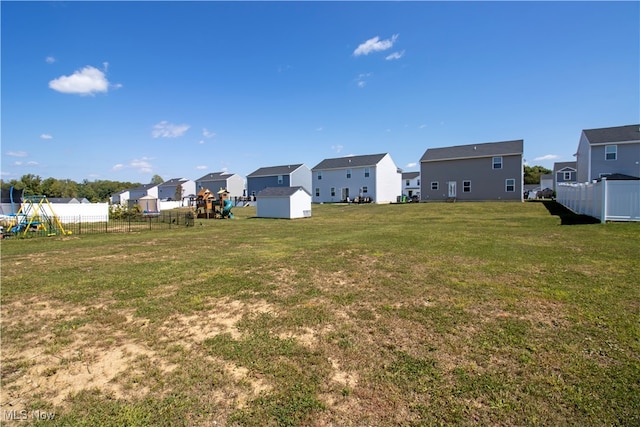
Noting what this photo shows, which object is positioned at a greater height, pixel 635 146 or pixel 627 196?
pixel 635 146

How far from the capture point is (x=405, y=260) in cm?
826

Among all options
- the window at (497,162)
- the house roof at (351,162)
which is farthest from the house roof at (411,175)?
the window at (497,162)

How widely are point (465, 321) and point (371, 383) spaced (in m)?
1.98

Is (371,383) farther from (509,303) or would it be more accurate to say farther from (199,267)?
(199,267)

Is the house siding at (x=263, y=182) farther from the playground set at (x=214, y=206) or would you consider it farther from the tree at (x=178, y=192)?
the tree at (x=178, y=192)

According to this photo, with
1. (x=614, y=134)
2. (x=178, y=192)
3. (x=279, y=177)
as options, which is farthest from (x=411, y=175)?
(x=178, y=192)

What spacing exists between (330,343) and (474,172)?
111ft

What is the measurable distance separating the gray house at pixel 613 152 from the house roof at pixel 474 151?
540cm

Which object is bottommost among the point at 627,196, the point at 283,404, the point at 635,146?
the point at 283,404

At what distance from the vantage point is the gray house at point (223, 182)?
5747 cm

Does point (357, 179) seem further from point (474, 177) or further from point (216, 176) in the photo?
point (216, 176)

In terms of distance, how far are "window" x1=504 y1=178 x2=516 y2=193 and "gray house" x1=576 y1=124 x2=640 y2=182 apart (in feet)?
18.5

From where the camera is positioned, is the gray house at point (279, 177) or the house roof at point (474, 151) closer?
the house roof at point (474, 151)

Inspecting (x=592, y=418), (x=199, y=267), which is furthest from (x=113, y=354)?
(x=592, y=418)
